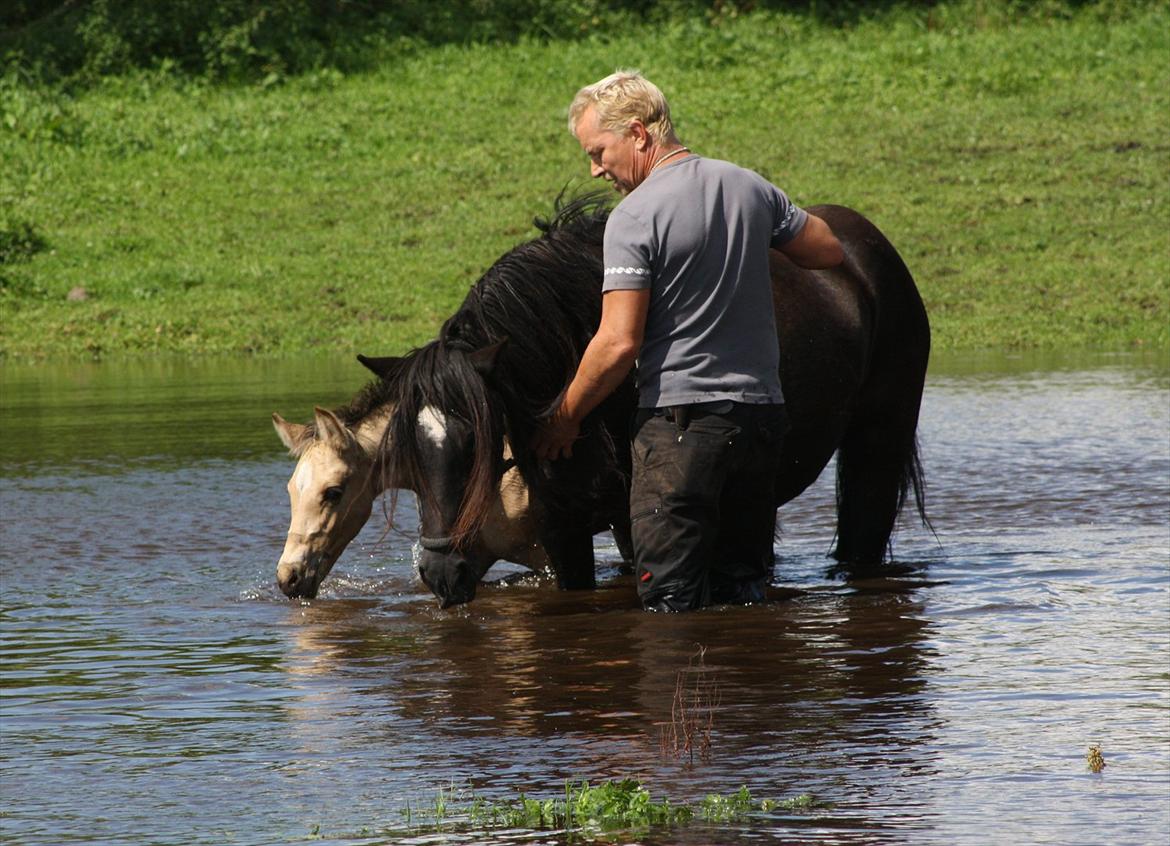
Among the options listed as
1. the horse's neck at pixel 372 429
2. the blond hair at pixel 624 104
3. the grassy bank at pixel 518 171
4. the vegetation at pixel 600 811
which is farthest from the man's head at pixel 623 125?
the grassy bank at pixel 518 171

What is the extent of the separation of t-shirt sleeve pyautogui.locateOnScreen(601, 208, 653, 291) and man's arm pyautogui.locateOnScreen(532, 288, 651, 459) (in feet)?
0.08

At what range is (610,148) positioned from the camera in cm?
581

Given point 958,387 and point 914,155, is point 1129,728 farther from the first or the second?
point 914,155

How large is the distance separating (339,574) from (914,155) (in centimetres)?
1639

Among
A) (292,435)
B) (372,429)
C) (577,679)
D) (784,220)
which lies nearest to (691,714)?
(577,679)

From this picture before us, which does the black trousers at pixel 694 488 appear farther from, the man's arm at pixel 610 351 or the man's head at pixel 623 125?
the man's head at pixel 623 125

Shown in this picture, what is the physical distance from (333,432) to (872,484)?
2378 mm

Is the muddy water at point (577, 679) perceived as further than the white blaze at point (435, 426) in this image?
No

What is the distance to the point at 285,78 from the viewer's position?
2798 cm

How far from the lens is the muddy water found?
13.6ft

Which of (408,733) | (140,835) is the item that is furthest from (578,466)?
(140,835)

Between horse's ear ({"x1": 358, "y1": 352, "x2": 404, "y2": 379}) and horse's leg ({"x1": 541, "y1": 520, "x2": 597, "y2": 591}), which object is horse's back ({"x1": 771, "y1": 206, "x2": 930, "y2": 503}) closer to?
horse's leg ({"x1": 541, "y1": 520, "x2": 597, "y2": 591})

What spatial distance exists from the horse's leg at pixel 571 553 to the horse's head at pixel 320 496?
70 cm

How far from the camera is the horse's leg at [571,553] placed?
700cm
